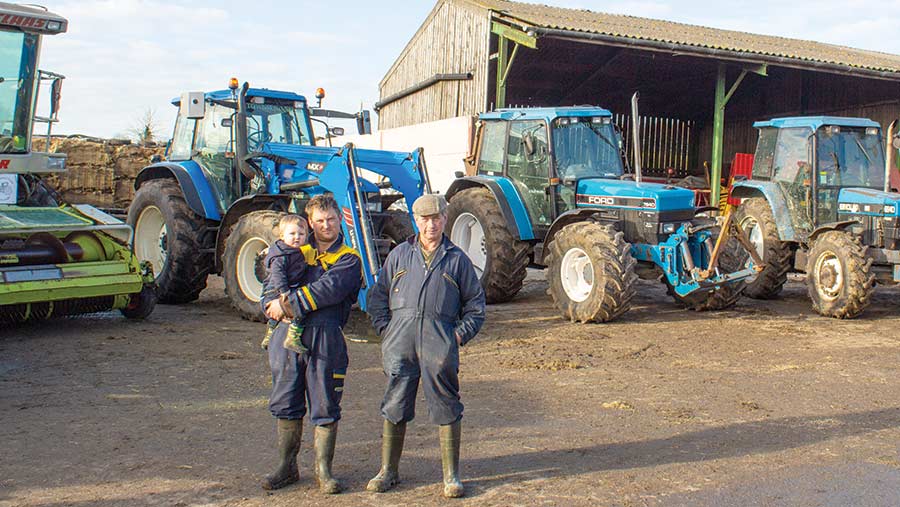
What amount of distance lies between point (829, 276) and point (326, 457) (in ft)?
24.5

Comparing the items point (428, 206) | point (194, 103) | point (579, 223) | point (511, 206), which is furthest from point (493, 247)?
point (428, 206)

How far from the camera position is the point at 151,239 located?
35.0 ft

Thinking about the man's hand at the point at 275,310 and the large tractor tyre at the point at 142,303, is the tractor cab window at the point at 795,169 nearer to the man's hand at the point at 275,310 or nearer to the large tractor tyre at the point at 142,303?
the large tractor tyre at the point at 142,303

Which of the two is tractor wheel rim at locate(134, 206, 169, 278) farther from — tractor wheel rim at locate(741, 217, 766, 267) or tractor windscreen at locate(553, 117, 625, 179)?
tractor wheel rim at locate(741, 217, 766, 267)

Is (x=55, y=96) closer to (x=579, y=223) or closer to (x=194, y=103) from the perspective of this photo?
(x=194, y=103)

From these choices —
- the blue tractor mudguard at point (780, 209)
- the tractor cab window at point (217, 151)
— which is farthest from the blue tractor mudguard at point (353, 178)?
the blue tractor mudguard at point (780, 209)

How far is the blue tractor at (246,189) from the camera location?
28.0 feet

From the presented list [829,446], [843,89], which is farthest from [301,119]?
[843,89]

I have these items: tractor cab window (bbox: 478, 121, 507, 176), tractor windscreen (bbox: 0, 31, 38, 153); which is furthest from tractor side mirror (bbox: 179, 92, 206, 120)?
tractor cab window (bbox: 478, 121, 507, 176)

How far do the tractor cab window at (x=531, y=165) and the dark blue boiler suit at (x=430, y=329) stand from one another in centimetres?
586

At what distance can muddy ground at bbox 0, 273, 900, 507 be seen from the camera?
4309 mm

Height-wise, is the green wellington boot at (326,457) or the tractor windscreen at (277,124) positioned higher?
the tractor windscreen at (277,124)

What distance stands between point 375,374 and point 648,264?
4093 mm

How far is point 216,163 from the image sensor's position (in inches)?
389
